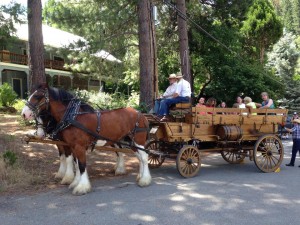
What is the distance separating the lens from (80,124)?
7383 mm

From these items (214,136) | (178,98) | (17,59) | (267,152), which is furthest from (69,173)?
(17,59)

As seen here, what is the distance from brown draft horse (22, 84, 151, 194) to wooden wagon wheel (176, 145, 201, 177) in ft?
2.99

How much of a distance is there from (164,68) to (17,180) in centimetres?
1777

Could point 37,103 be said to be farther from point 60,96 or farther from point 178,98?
point 178,98

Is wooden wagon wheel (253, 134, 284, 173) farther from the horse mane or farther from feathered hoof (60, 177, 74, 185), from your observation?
the horse mane

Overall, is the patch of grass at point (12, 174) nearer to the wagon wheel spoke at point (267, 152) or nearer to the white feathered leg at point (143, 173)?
the white feathered leg at point (143, 173)

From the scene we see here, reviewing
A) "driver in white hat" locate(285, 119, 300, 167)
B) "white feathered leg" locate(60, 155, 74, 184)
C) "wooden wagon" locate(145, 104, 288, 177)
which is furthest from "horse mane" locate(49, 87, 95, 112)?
"driver in white hat" locate(285, 119, 300, 167)

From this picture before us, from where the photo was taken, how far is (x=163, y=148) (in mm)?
9430

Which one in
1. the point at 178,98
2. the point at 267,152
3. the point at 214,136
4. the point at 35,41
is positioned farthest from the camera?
the point at 35,41

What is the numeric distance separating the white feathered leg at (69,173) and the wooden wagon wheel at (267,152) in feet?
15.2

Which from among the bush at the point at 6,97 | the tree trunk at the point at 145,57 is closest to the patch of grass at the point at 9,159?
the tree trunk at the point at 145,57

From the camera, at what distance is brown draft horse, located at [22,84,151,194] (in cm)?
725

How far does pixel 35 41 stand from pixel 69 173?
22.7ft

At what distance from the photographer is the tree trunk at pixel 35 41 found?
1294 cm
